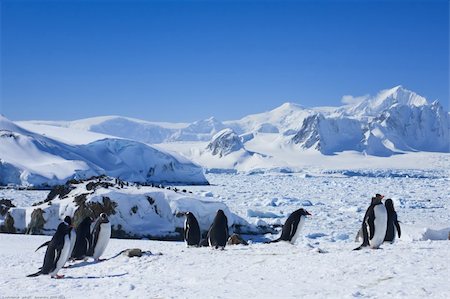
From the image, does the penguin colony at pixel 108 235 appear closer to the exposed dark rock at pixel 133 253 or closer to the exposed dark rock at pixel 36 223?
the exposed dark rock at pixel 133 253

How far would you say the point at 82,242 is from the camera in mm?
7840

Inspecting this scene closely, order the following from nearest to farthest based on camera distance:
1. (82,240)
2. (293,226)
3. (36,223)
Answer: (82,240)
(293,226)
(36,223)

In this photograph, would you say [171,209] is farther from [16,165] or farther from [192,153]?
[192,153]

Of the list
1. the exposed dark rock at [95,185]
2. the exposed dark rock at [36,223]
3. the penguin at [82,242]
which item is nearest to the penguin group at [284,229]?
the penguin at [82,242]

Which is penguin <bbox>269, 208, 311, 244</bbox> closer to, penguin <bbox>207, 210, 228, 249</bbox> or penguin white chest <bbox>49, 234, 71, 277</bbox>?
penguin <bbox>207, 210, 228, 249</bbox>

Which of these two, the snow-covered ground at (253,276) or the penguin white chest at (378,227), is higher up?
the penguin white chest at (378,227)

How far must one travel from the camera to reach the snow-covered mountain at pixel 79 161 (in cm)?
3612

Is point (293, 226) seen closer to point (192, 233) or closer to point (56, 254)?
point (192, 233)

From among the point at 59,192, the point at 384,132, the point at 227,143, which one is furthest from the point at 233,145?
the point at 59,192

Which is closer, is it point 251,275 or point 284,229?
point 251,275

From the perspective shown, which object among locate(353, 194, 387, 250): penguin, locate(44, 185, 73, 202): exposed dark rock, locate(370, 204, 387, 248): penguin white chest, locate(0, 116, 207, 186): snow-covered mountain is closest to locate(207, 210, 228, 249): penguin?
locate(353, 194, 387, 250): penguin

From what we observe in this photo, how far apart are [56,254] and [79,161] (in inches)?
1346

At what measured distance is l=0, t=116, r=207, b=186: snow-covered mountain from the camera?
36.1 meters

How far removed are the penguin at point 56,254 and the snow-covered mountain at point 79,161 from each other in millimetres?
30089
